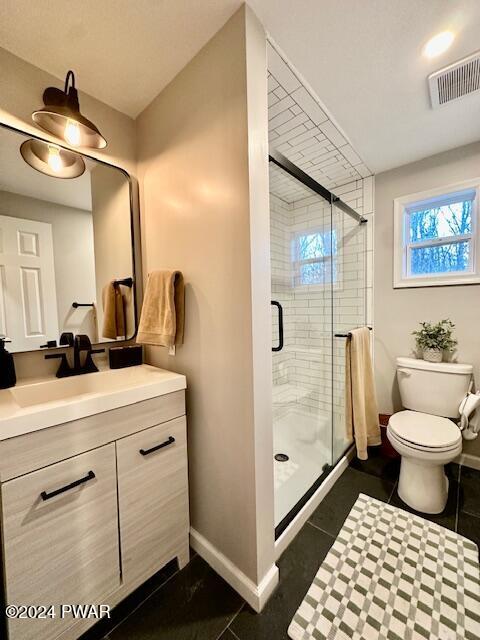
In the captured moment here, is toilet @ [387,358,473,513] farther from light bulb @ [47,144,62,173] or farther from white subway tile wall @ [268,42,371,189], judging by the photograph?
light bulb @ [47,144,62,173]

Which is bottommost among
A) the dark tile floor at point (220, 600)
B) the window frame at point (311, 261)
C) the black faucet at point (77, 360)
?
the dark tile floor at point (220, 600)

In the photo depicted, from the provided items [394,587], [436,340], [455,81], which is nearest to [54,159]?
[455,81]

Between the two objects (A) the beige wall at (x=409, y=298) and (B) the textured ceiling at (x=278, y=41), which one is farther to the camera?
(A) the beige wall at (x=409, y=298)

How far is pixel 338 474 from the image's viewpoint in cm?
185

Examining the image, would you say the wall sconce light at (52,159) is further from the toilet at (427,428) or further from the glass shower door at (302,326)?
the toilet at (427,428)

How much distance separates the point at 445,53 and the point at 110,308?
2.11 meters

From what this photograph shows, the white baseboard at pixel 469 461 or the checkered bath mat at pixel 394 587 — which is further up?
the white baseboard at pixel 469 461

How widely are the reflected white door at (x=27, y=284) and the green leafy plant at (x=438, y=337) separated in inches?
97.3

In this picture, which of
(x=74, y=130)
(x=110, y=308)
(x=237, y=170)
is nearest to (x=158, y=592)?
(x=110, y=308)

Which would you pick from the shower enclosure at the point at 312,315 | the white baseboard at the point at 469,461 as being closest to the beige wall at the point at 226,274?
the shower enclosure at the point at 312,315

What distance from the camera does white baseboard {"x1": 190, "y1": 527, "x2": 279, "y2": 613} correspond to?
1053 mm

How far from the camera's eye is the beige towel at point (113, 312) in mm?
1488

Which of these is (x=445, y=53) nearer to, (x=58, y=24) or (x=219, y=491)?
(x=58, y=24)

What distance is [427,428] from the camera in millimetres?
1639
